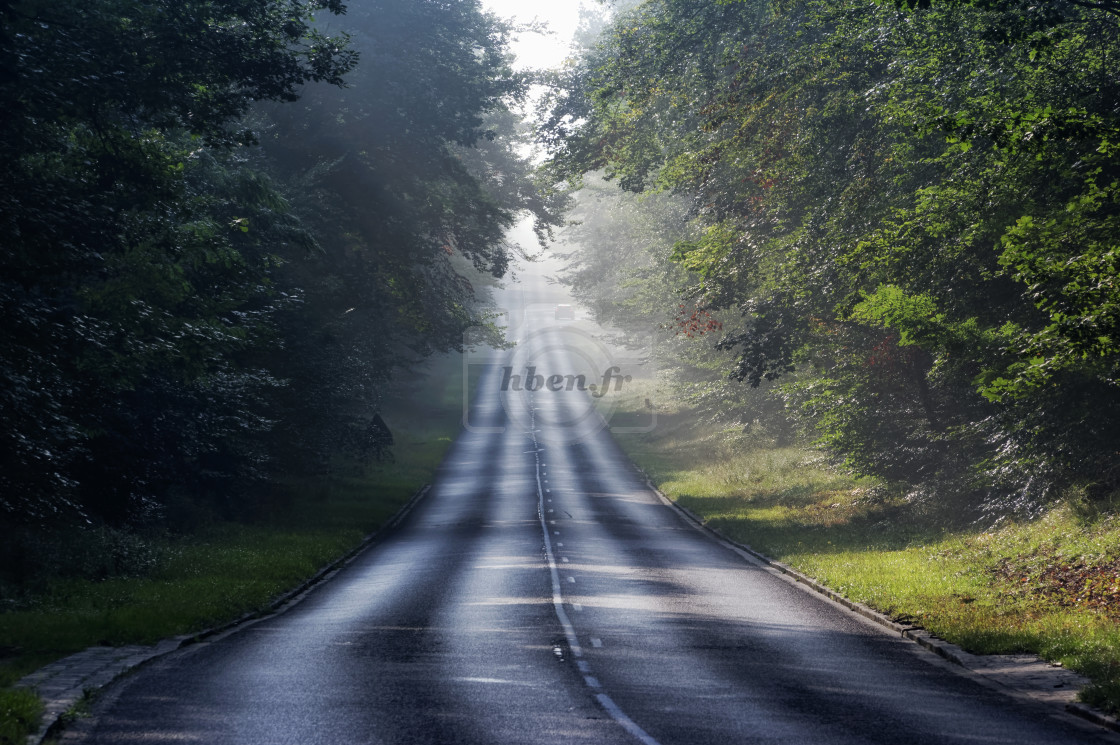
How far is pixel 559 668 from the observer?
39.8 ft

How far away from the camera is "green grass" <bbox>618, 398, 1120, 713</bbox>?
13.2 metres

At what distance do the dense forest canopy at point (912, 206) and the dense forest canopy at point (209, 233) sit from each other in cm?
681

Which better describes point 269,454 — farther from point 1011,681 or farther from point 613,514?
point 1011,681

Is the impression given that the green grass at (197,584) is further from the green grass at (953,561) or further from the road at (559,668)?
the green grass at (953,561)

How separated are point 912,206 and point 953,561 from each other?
8.40 metres

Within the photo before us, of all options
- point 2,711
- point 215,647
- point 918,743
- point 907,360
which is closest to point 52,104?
A: point 215,647

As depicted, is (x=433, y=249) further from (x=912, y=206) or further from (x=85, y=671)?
(x=85, y=671)

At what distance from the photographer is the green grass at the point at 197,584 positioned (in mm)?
13055

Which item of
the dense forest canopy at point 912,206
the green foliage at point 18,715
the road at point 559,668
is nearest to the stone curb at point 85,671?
the green foliage at point 18,715

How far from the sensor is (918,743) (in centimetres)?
881

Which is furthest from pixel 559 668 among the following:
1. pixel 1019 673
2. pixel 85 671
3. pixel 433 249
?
pixel 433 249

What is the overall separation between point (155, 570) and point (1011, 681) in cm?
1443

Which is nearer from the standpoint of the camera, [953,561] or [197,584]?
[197,584]

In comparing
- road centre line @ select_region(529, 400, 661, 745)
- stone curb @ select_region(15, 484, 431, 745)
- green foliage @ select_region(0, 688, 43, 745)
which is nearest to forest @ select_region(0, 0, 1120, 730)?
green foliage @ select_region(0, 688, 43, 745)
